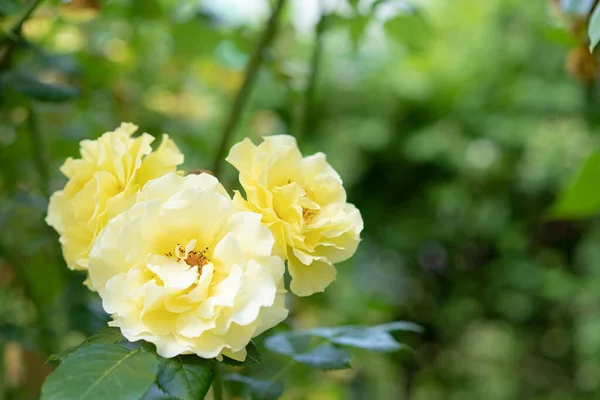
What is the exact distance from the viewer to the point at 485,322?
2.82 metres

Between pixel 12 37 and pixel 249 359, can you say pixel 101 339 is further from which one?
pixel 12 37

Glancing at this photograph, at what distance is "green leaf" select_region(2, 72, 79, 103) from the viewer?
72 cm

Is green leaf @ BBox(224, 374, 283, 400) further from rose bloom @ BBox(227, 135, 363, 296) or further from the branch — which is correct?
the branch

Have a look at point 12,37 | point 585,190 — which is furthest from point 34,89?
point 585,190

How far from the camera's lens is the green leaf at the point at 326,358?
60 cm

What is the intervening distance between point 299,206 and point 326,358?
211 millimetres

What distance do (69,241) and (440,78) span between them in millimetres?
2389

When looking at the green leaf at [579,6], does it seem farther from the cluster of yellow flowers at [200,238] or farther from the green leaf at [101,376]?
the green leaf at [101,376]

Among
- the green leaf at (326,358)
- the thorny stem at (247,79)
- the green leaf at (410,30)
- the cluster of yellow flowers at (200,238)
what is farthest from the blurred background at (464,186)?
the cluster of yellow flowers at (200,238)

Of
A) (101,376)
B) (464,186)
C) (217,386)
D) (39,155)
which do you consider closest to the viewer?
(101,376)

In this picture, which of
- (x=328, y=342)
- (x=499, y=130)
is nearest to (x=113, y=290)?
(x=328, y=342)

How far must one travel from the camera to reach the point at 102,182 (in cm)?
49

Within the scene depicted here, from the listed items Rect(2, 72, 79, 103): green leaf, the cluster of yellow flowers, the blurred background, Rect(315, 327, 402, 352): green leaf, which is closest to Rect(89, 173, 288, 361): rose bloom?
the cluster of yellow flowers

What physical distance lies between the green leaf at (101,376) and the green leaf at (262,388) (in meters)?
0.22
